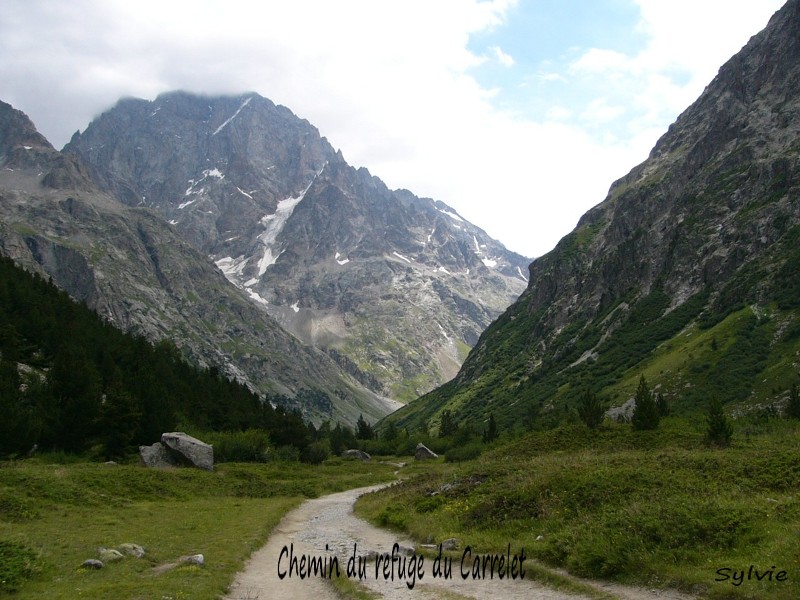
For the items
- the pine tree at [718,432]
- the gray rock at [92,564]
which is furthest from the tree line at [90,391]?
the pine tree at [718,432]

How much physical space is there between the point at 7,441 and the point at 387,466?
53.4 m

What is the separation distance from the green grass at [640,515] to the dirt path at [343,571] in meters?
1.11

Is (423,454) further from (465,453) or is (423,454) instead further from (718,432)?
(718,432)

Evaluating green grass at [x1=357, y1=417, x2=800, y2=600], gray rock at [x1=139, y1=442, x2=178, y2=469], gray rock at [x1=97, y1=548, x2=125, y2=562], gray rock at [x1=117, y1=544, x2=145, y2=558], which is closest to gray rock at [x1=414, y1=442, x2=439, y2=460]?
gray rock at [x1=139, y1=442, x2=178, y2=469]

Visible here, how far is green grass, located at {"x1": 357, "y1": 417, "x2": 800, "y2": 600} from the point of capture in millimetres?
14664

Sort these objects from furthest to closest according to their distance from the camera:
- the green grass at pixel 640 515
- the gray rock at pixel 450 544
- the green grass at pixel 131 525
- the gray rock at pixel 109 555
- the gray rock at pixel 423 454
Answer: the gray rock at pixel 423 454, the gray rock at pixel 450 544, the gray rock at pixel 109 555, the green grass at pixel 131 525, the green grass at pixel 640 515

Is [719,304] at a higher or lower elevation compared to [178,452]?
higher

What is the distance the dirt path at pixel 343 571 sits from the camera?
15.5 metres

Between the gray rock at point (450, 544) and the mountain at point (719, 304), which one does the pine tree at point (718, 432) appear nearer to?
the gray rock at point (450, 544)

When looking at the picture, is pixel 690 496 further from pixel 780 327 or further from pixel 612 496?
pixel 780 327

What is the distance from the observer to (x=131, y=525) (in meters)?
27.6

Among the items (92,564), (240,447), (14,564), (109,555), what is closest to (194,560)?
(109,555)

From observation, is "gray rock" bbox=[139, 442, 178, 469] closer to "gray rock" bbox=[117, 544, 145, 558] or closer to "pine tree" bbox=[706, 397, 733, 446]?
"gray rock" bbox=[117, 544, 145, 558]

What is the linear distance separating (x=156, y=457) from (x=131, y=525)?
24.4 metres
